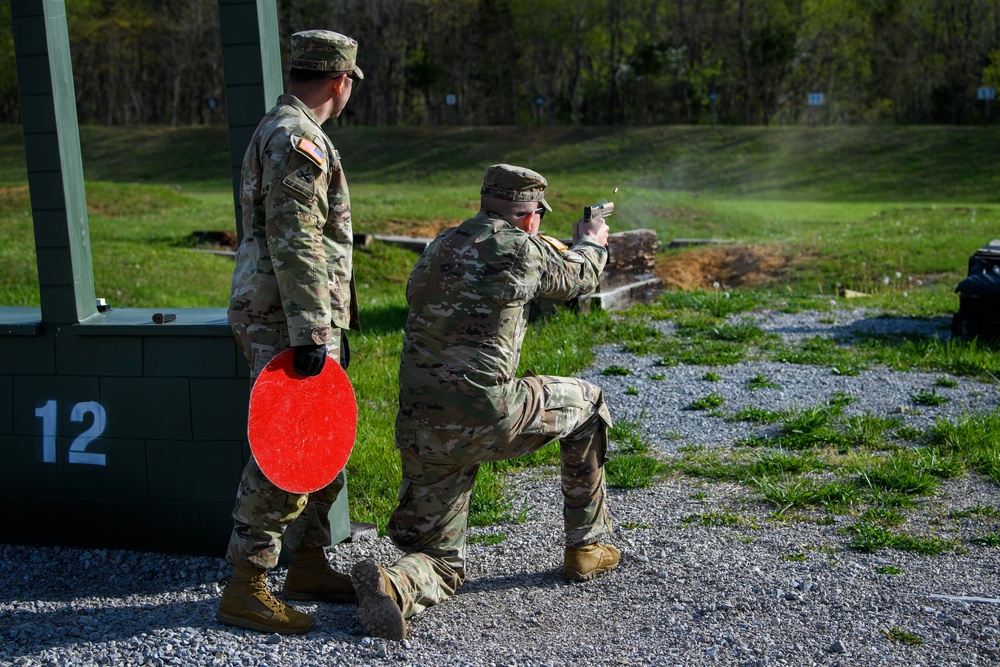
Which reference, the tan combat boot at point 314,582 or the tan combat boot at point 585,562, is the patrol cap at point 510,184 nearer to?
the tan combat boot at point 585,562

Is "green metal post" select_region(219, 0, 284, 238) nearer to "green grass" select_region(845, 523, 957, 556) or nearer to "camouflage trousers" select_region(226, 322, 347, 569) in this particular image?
"camouflage trousers" select_region(226, 322, 347, 569)

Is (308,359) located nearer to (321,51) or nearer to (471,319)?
(471,319)

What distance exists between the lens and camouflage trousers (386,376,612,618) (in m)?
3.85

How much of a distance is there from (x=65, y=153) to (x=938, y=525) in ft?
14.0

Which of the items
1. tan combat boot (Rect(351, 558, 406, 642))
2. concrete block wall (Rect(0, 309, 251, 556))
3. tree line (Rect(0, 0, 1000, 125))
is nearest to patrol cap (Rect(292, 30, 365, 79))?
concrete block wall (Rect(0, 309, 251, 556))

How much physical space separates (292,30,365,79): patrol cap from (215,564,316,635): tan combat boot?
1.86 metres

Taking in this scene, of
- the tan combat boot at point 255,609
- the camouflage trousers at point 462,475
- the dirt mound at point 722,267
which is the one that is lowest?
the dirt mound at point 722,267

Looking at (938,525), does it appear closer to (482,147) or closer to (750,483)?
(750,483)

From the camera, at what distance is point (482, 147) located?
136 ft

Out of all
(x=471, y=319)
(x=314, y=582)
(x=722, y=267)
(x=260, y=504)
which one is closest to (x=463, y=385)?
(x=471, y=319)

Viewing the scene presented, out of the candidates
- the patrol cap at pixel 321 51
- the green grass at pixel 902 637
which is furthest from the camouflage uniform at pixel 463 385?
the green grass at pixel 902 637

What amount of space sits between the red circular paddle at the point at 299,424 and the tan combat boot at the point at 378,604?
14.3 inches

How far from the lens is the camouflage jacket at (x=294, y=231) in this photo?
362 centimetres

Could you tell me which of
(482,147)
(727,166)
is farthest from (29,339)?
(482,147)
